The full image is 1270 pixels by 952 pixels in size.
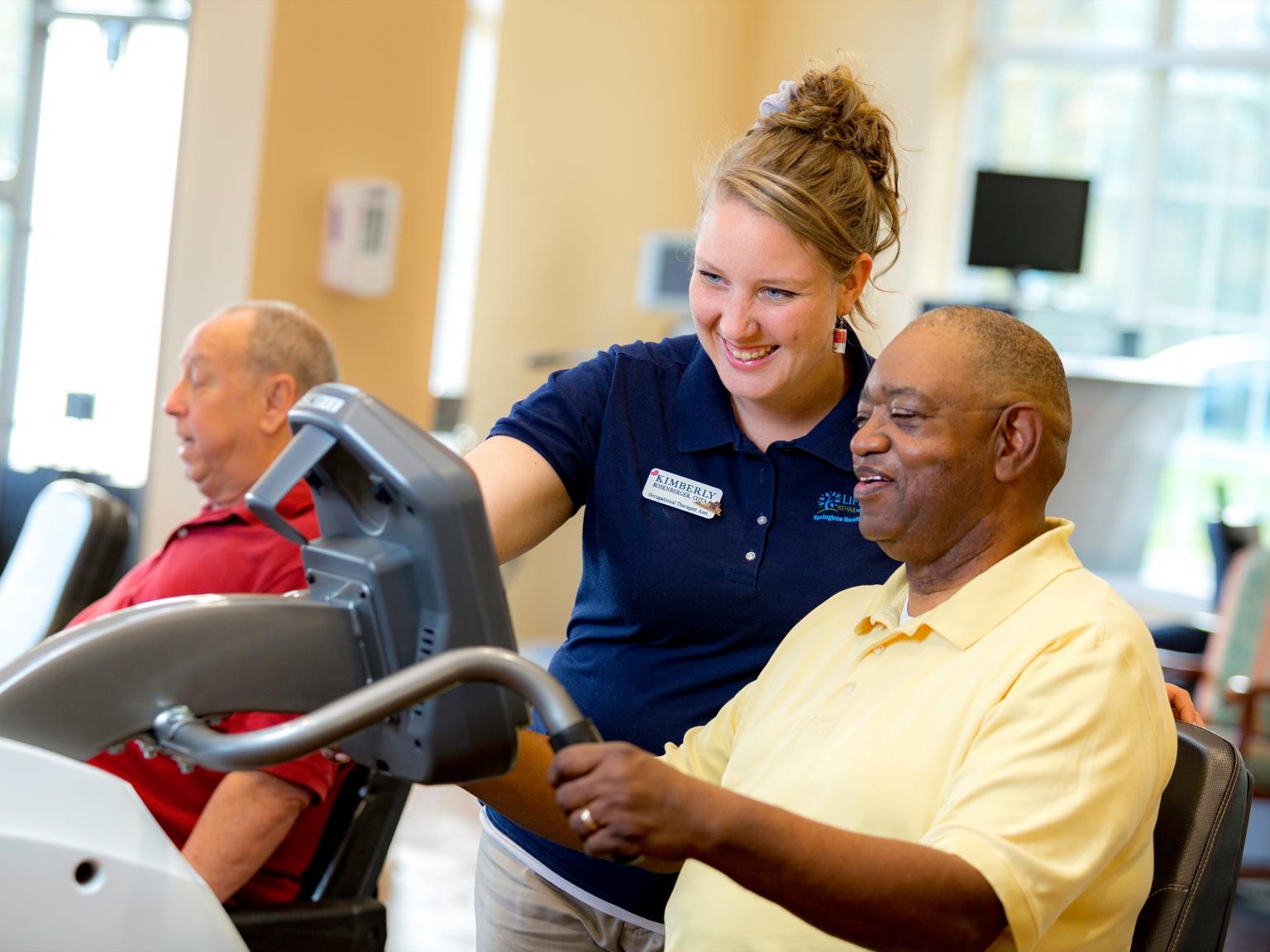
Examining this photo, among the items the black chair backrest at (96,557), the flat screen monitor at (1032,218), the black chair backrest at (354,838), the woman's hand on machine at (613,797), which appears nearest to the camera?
the woman's hand on machine at (613,797)

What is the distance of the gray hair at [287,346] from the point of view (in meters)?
2.28

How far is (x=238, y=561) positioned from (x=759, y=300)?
890mm

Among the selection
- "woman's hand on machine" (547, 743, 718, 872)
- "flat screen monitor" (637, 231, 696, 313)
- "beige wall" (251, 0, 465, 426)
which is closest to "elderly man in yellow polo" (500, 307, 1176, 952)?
"woman's hand on machine" (547, 743, 718, 872)

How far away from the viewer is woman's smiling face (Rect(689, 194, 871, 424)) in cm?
153

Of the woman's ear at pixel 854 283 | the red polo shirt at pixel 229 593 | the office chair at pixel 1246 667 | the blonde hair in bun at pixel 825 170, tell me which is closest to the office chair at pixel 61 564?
the red polo shirt at pixel 229 593

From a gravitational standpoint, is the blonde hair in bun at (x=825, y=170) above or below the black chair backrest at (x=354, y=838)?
above

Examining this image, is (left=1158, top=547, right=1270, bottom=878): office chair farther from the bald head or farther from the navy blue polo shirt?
the bald head

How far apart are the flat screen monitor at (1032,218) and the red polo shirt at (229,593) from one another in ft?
17.1

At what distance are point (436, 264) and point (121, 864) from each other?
3.40 meters

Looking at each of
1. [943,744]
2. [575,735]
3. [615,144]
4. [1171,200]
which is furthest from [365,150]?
[1171,200]

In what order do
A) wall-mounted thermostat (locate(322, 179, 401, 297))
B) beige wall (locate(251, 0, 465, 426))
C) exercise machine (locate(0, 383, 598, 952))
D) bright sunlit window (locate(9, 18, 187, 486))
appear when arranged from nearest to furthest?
1. exercise machine (locate(0, 383, 598, 952))
2. beige wall (locate(251, 0, 465, 426))
3. wall-mounted thermostat (locate(322, 179, 401, 297))
4. bright sunlit window (locate(9, 18, 187, 486))

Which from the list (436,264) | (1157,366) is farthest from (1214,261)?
(436,264)

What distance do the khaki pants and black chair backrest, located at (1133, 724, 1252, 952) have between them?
55 cm

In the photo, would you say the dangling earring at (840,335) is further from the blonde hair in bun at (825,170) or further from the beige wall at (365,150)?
the beige wall at (365,150)
